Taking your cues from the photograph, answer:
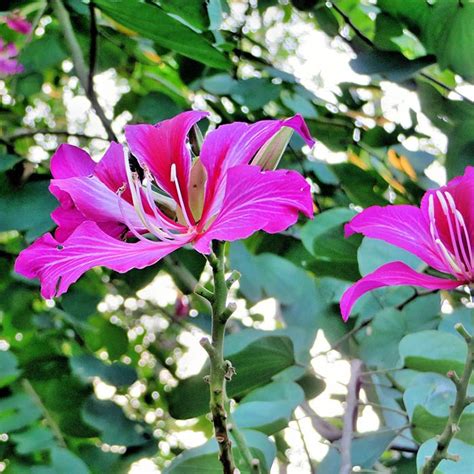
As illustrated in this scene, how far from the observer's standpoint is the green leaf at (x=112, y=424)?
59 centimetres

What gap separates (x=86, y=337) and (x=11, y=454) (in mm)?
177

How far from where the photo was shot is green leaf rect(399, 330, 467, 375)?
0.45 metres

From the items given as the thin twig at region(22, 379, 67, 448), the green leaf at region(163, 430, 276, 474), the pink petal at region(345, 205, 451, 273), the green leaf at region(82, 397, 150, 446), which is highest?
the pink petal at region(345, 205, 451, 273)

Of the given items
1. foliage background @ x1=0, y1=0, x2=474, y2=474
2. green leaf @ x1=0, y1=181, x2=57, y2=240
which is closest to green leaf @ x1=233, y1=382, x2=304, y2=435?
foliage background @ x1=0, y1=0, x2=474, y2=474

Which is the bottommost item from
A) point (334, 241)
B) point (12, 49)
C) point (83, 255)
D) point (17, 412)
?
point (17, 412)

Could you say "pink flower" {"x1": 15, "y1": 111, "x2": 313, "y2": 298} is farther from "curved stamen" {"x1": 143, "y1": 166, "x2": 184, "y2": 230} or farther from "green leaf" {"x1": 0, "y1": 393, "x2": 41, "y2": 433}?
"green leaf" {"x1": 0, "y1": 393, "x2": 41, "y2": 433}

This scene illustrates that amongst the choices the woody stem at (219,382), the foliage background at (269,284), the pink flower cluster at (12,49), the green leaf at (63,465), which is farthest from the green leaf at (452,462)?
the pink flower cluster at (12,49)

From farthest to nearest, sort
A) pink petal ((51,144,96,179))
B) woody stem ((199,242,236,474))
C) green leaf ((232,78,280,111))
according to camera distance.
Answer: green leaf ((232,78,280,111))
pink petal ((51,144,96,179))
woody stem ((199,242,236,474))

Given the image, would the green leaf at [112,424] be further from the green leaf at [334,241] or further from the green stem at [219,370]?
the green stem at [219,370]

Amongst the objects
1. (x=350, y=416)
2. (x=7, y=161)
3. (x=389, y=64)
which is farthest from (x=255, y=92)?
(x=350, y=416)

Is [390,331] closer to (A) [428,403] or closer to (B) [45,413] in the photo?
(A) [428,403]

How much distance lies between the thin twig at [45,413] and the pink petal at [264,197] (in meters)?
0.39

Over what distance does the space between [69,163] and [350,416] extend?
0.30 meters

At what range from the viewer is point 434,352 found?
1.52 ft
